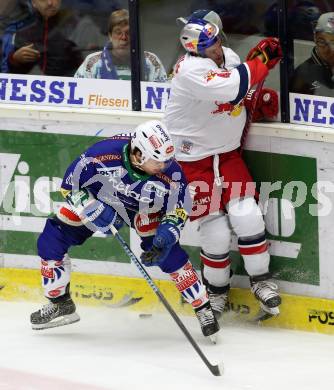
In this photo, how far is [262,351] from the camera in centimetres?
560

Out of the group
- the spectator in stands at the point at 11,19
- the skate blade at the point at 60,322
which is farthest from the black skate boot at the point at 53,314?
the spectator in stands at the point at 11,19

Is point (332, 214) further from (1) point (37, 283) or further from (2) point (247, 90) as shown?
(1) point (37, 283)

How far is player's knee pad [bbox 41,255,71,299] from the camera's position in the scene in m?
5.84

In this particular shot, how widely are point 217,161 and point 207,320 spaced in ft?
2.68

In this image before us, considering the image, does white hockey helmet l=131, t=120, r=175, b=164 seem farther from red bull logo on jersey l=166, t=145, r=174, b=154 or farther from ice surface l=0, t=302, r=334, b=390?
ice surface l=0, t=302, r=334, b=390

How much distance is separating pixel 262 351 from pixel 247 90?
1.27 metres

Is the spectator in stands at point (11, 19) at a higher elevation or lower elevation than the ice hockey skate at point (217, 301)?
higher

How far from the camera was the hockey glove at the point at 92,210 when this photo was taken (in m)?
5.58

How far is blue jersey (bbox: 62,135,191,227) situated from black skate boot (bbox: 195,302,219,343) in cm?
49

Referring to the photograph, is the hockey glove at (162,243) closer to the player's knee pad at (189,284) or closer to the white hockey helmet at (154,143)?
the player's knee pad at (189,284)

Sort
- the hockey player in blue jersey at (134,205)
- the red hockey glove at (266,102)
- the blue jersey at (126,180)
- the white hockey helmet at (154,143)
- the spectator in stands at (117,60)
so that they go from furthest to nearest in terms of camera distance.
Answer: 1. the spectator in stands at (117,60)
2. the red hockey glove at (266,102)
3. the blue jersey at (126,180)
4. the hockey player in blue jersey at (134,205)
5. the white hockey helmet at (154,143)

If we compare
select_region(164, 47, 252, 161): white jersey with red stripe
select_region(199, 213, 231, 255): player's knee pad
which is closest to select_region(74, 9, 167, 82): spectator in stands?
select_region(164, 47, 252, 161): white jersey with red stripe

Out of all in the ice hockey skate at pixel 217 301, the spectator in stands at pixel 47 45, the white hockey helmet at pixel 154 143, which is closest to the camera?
the white hockey helmet at pixel 154 143

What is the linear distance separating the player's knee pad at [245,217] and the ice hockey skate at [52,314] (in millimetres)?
948
